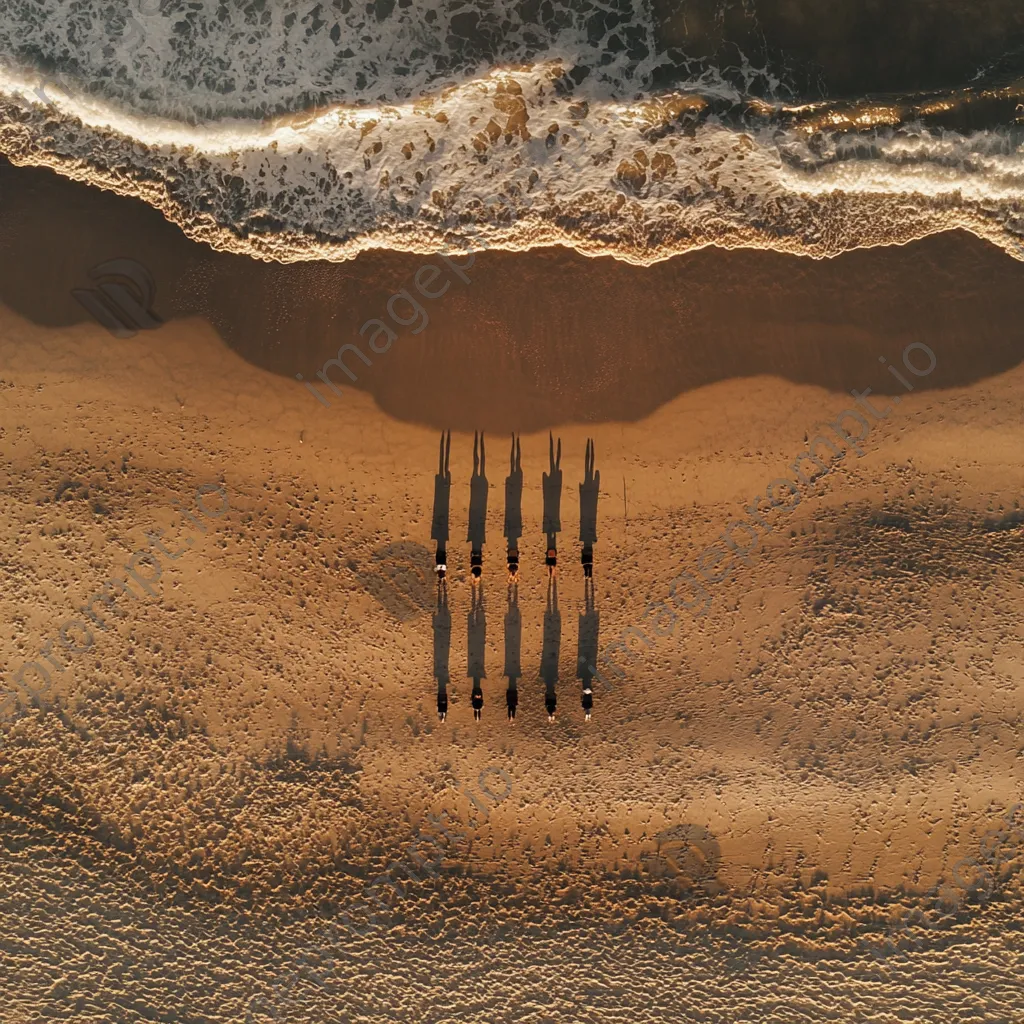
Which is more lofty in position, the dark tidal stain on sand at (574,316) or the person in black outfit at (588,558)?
the dark tidal stain on sand at (574,316)

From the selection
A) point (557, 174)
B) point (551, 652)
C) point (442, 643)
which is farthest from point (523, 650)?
point (557, 174)

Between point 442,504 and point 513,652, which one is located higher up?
point 442,504

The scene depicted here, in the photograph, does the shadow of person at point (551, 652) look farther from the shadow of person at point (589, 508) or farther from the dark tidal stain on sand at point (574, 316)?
the dark tidal stain on sand at point (574, 316)

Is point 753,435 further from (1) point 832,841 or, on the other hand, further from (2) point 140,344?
(2) point 140,344

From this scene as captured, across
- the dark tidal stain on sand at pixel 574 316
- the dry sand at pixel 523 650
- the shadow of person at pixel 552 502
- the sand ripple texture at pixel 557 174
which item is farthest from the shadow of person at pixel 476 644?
the sand ripple texture at pixel 557 174

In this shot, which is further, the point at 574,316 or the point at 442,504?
the point at 442,504

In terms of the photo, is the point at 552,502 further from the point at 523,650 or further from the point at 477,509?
the point at 523,650

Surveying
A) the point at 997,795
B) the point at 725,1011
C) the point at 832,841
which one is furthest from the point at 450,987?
the point at 997,795

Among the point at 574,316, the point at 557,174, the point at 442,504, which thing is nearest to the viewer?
the point at 574,316
